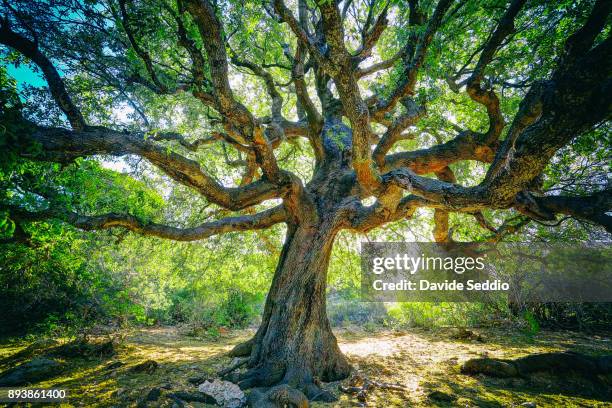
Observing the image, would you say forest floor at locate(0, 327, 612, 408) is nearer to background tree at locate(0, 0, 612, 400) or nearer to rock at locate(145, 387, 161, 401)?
rock at locate(145, 387, 161, 401)

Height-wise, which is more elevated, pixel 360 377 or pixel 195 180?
pixel 195 180

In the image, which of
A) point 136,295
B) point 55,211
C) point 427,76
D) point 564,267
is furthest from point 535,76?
point 136,295

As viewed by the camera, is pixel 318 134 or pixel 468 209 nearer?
pixel 468 209

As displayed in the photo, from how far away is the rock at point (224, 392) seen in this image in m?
3.62

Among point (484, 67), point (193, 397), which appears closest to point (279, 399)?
point (193, 397)

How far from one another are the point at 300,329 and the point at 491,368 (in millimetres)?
3330

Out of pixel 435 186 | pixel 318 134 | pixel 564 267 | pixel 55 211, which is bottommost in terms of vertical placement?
pixel 564 267

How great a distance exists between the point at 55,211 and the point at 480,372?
7375 mm

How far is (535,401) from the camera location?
3.74m

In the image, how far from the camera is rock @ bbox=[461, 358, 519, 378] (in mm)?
4641

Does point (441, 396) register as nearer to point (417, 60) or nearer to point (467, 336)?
point (417, 60)

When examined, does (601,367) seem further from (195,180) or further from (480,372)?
(195,180)

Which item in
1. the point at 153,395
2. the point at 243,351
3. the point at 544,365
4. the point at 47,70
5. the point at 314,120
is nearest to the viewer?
the point at 153,395

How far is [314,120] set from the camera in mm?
6898
